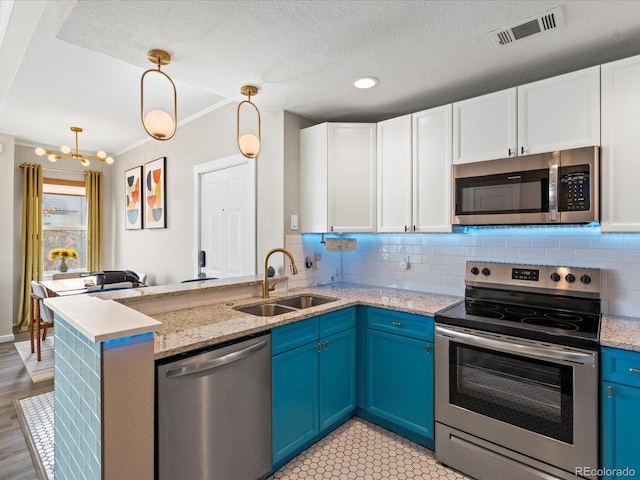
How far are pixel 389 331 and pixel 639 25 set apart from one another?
2.15m

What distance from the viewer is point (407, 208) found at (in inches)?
104

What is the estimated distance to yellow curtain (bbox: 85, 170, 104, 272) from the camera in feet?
18.3

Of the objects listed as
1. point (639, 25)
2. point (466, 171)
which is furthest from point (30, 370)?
point (639, 25)

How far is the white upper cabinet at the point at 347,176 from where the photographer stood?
2857 millimetres

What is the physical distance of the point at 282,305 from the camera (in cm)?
263

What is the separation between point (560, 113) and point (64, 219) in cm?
647

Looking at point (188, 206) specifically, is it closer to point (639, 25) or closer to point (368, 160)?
point (368, 160)

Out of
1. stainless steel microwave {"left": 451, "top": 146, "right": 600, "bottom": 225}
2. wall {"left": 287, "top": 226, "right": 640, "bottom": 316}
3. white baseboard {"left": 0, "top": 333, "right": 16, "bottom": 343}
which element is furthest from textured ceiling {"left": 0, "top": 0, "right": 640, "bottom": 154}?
white baseboard {"left": 0, "top": 333, "right": 16, "bottom": 343}

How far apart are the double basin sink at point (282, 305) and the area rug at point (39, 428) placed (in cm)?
143

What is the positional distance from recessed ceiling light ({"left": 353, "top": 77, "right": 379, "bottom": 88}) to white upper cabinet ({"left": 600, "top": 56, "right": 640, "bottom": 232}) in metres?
1.28

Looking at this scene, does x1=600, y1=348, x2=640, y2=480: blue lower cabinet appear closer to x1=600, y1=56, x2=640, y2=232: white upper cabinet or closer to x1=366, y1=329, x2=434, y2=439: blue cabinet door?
x1=600, y1=56, x2=640, y2=232: white upper cabinet

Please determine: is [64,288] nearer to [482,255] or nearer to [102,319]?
[102,319]

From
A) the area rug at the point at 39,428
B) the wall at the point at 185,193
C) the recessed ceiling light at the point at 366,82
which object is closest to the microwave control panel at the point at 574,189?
the recessed ceiling light at the point at 366,82

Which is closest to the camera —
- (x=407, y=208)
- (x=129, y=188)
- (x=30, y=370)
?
(x=407, y=208)
